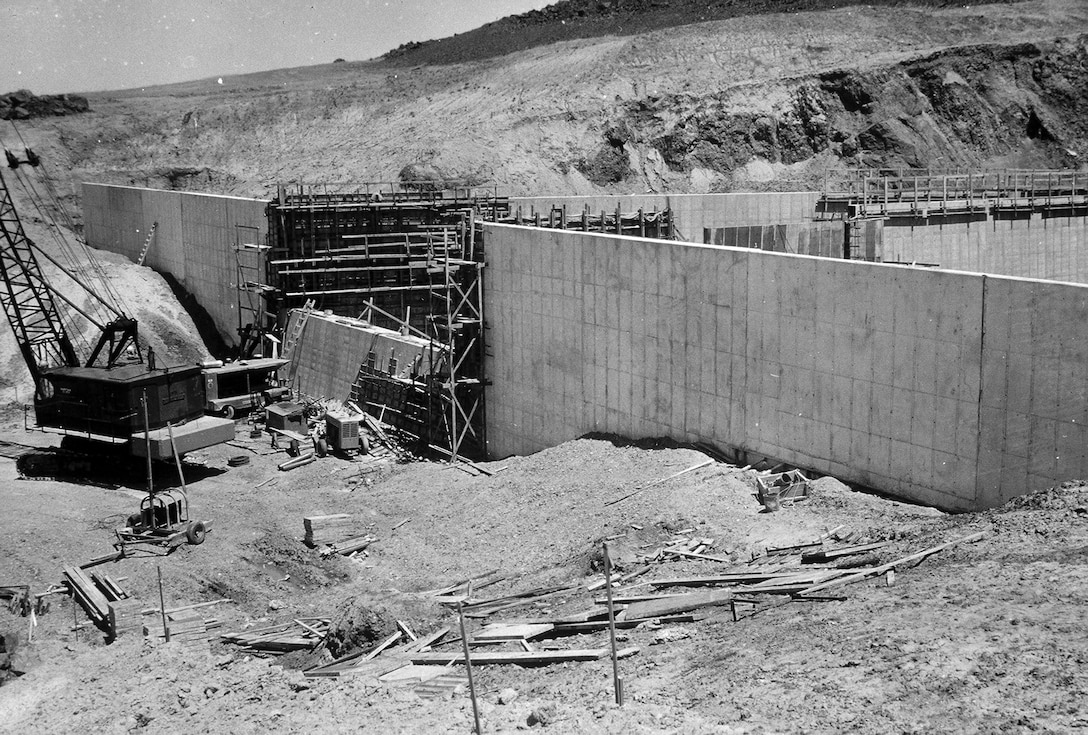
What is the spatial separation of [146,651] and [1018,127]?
171 ft

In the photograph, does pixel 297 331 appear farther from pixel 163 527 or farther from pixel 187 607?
pixel 187 607

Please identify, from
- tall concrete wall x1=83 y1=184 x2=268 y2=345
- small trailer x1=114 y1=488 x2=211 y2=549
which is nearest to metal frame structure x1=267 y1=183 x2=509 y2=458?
tall concrete wall x1=83 y1=184 x2=268 y2=345

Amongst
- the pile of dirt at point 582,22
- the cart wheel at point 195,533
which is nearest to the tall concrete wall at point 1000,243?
the cart wheel at point 195,533

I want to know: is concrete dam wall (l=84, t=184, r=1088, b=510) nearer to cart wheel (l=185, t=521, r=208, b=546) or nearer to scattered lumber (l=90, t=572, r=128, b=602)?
cart wheel (l=185, t=521, r=208, b=546)

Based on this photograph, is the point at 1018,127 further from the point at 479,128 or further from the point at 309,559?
the point at 309,559

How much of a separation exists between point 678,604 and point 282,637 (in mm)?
5357

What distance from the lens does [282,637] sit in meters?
15.2

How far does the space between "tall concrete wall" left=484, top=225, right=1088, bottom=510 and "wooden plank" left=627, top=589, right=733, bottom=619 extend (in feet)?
15.4

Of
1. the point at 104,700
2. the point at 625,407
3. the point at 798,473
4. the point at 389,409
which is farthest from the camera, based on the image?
the point at 389,409

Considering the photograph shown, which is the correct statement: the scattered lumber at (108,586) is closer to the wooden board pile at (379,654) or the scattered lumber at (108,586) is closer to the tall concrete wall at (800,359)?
the wooden board pile at (379,654)

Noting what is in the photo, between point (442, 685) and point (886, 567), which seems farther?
point (886, 567)

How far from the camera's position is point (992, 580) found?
487 inches

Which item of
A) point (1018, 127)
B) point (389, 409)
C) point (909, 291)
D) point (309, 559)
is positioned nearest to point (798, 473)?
point (909, 291)

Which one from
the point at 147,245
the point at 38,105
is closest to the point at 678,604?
the point at 147,245
